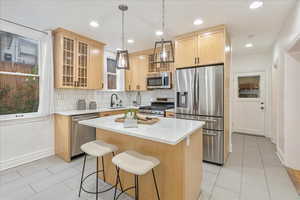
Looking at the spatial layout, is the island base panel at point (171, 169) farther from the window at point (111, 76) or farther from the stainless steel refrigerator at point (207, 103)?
the window at point (111, 76)

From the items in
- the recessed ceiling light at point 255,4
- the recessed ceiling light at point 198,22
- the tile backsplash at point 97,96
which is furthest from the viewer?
the tile backsplash at point 97,96

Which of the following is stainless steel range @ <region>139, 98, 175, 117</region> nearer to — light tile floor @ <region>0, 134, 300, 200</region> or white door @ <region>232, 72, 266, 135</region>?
light tile floor @ <region>0, 134, 300, 200</region>

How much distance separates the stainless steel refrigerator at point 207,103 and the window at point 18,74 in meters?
3.16

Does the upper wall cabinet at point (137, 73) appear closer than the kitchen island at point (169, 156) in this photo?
No

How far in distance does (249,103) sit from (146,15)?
14.8 ft

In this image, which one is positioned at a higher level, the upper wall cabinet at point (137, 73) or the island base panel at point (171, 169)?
the upper wall cabinet at point (137, 73)

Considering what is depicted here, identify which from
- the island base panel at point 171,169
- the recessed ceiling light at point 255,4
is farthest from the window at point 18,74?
the recessed ceiling light at point 255,4

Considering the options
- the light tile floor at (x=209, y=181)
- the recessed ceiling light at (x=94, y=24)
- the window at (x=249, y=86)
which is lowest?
the light tile floor at (x=209, y=181)

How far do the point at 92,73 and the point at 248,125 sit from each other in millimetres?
5210

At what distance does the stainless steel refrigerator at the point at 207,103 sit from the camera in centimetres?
280

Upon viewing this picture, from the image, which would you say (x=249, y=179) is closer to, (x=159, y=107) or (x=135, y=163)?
(x=135, y=163)

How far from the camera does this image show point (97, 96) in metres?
4.28

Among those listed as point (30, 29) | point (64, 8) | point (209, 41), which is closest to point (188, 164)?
point (209, 41)

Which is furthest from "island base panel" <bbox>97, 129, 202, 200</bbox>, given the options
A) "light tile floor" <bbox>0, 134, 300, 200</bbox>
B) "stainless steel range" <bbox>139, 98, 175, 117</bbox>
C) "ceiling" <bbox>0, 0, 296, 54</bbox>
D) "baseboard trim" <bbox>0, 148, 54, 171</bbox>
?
"baseboard trim" <bbox>0, 148, 54, 171</bbox>
